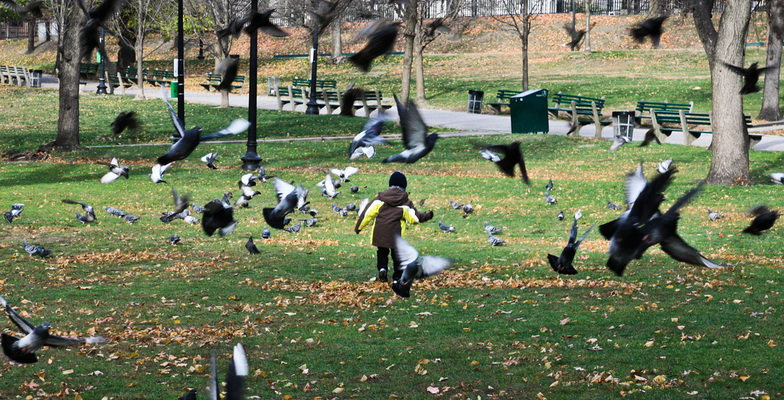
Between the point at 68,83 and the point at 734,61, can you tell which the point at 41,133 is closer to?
the point at 68,83

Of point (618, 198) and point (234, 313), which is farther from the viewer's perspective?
point (618, 198)

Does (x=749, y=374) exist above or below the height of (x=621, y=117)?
below

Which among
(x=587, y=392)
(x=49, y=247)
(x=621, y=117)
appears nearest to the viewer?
(x=587, y=392)

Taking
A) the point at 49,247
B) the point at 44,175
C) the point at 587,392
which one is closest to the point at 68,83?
the point at 44,175

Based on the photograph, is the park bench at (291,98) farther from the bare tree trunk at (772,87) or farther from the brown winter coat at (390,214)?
the brown winter coat at (390,214)

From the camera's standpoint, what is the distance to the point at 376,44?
4.33 metres

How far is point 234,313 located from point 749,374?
18.1 feet

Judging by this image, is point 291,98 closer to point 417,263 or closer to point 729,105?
point 729,105

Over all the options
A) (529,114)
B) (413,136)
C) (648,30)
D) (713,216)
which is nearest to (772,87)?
(529,114)

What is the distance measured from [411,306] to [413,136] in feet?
20.1

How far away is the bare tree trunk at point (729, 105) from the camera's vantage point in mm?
17938

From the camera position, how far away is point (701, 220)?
1656 centimetres

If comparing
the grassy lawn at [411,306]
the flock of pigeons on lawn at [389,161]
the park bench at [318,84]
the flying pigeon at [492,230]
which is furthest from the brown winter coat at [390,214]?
the park bench at [318,84]

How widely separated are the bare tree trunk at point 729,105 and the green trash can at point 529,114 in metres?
10.2
